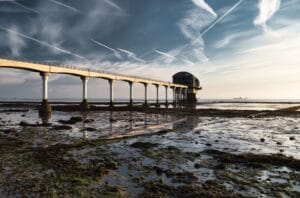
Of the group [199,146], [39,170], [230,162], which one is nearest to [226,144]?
[199,146]

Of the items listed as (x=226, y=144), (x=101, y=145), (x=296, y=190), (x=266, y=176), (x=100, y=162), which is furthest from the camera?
(x=226, y=144)

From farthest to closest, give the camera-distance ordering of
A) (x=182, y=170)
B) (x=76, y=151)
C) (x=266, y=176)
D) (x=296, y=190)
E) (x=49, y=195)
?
(x=76, y=151), (x=182, y=170), (x=266, y=176), (x=296, y=190), (x=49, y=195)

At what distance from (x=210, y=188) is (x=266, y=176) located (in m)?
2.73

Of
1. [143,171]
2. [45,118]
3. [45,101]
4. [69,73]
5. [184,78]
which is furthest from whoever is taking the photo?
[184,78]

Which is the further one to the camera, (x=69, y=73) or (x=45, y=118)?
(x=69, y=73)

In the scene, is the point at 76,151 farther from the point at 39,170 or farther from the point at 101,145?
the point at 39,170

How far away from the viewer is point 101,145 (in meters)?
13.8

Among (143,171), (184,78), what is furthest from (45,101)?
(184,78)

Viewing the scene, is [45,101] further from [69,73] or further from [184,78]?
[184,78]

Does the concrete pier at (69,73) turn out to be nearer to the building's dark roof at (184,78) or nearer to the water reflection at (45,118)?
the water reflection at (45,118)

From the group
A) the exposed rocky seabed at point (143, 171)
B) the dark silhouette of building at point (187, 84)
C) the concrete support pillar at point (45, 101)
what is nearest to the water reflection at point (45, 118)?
the concrete support pillar at point (45, 101)

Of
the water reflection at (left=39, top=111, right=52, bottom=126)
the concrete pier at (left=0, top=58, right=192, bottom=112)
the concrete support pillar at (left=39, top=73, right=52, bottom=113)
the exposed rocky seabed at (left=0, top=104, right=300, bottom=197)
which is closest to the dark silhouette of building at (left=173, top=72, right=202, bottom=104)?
the concrete pier at (left=0, top=58, right=192, bottom=112)

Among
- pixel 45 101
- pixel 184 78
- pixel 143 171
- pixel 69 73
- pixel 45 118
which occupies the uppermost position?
pixel 184 78

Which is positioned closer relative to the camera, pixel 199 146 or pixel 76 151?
pixel 76 151
